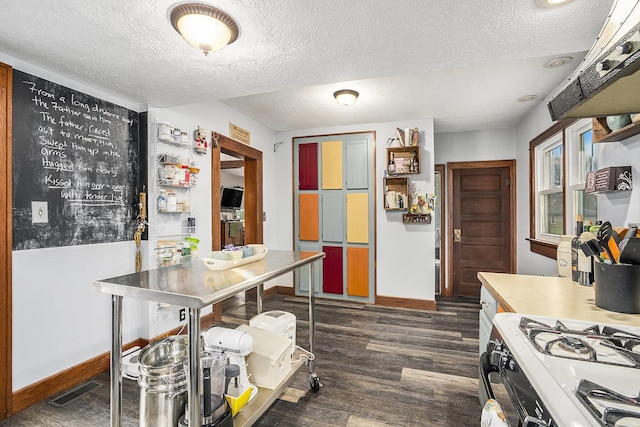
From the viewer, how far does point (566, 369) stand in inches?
30.4

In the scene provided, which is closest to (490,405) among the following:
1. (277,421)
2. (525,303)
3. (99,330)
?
(525,303)

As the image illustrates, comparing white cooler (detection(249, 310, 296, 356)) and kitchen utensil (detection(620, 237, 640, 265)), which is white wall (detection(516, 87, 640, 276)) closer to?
kitchen utensil (detection(620, 237, 640, 265))

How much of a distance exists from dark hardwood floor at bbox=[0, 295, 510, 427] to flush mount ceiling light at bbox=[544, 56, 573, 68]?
2603mm

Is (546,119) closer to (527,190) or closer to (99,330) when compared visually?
(527,190)

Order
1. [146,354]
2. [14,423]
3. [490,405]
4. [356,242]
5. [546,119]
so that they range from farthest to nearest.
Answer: [356,242], [546,119], [14,423], [146,354], [490,405]

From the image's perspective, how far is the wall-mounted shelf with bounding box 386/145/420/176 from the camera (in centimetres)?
401

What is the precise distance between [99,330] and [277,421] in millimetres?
1646

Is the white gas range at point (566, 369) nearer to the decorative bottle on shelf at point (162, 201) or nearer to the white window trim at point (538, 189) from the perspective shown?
the decorative bottle on shelf at point (162, 201)

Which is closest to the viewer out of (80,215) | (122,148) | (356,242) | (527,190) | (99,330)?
(80,215)

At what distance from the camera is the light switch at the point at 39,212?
203cm

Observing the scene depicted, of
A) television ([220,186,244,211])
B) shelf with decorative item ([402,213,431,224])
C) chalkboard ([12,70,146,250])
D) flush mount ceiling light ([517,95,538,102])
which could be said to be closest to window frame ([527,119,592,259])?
flush mount ceiling light ([517,95,538,102])

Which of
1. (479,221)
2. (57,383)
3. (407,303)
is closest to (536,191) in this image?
(479,221)

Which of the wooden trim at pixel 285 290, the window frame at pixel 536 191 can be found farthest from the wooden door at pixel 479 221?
the wooden trim at pixel 285 290

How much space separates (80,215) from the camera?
7.54 ft
